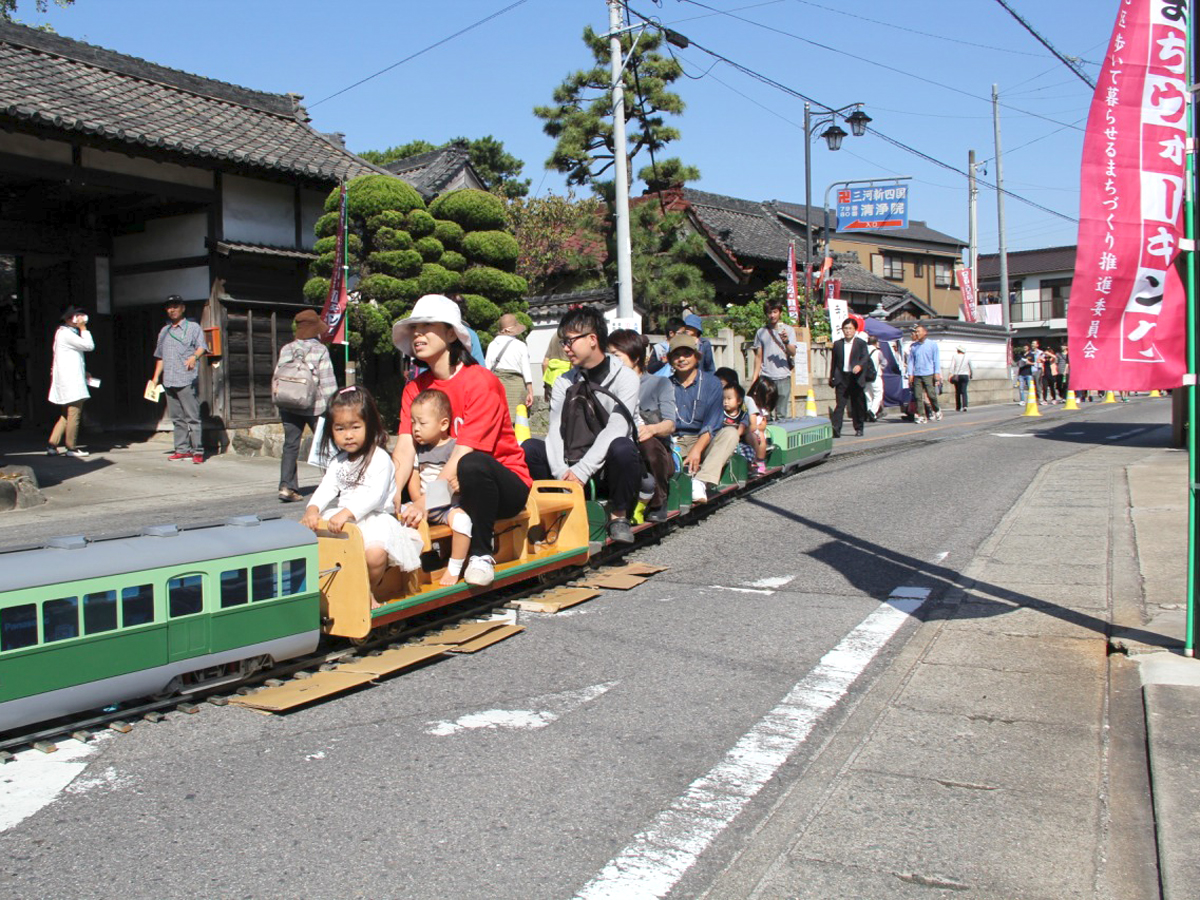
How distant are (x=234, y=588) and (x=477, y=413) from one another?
1.87 meters

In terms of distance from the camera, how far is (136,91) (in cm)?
1517

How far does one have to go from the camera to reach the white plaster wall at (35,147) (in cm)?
1227

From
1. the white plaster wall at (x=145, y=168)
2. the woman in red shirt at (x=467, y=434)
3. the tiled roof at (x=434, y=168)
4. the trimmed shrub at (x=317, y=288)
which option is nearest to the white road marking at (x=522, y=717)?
the woman in red shirt at (x=467, y=434)

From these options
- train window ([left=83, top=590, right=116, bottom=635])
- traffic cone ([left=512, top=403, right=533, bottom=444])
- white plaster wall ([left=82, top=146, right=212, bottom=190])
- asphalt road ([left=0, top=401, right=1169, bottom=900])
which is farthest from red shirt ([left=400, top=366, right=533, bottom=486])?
white plaster wall ([left=82, top=146, right=212, bottom=190])

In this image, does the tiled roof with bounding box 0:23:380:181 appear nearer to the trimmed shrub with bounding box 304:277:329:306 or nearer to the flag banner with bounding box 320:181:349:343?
the trimmed shrub with bounding box 304:277:329:306

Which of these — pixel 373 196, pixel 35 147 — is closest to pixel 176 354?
pixel 35 147

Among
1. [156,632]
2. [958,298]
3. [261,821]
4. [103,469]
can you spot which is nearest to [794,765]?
[261,821]

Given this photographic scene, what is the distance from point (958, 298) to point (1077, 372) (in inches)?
2229

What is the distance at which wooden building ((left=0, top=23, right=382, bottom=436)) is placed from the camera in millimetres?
13875

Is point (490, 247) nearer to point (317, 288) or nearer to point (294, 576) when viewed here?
point (317, 288)

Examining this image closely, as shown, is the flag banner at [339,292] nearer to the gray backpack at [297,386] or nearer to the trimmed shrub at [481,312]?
the trimmed shrub at [481,312]

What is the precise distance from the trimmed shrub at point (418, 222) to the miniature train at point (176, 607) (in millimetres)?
11172

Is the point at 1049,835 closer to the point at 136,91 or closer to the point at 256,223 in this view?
the point at 256,223

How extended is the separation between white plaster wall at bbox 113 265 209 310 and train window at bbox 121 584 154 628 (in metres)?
11.9
